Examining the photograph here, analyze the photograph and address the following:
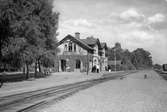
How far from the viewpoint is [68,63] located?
60.0m

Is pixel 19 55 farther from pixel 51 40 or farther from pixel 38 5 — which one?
pixel 51 40

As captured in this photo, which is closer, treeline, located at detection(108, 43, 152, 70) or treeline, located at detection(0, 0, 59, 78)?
treeline, located at detection(0, 0, 59, 78)

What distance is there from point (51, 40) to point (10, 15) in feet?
39.2

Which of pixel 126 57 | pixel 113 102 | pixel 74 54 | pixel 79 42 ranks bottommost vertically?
pixel 113 102

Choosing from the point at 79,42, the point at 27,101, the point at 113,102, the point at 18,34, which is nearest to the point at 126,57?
the point at 79,42

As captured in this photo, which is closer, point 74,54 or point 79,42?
point 74,54

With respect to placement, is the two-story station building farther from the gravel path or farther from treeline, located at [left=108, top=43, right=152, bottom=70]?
treeline, located at [left=108, top=43, right=152, bottom=70]

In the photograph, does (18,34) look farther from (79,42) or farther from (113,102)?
(79,42)

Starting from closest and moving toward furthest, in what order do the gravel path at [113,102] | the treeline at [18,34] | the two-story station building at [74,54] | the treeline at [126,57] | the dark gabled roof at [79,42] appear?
the gravel path at [113,102] → the treeline at [18,34] → the two-story station building at [74,54] → the dark gabled roof at [79,42] → the treeline at [126,57]

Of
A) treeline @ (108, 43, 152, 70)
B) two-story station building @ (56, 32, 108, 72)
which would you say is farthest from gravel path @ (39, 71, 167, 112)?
treeline @ (108, 43, 152, 70)

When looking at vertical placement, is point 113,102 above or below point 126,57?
below

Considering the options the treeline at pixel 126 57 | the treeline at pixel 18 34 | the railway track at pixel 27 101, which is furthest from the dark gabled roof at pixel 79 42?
the treeline at pixel 126 57

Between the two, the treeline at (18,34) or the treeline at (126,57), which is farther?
the treeline at (126,57)

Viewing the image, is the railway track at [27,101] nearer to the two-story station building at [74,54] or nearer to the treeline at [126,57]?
the two-story station building at [74,54]
